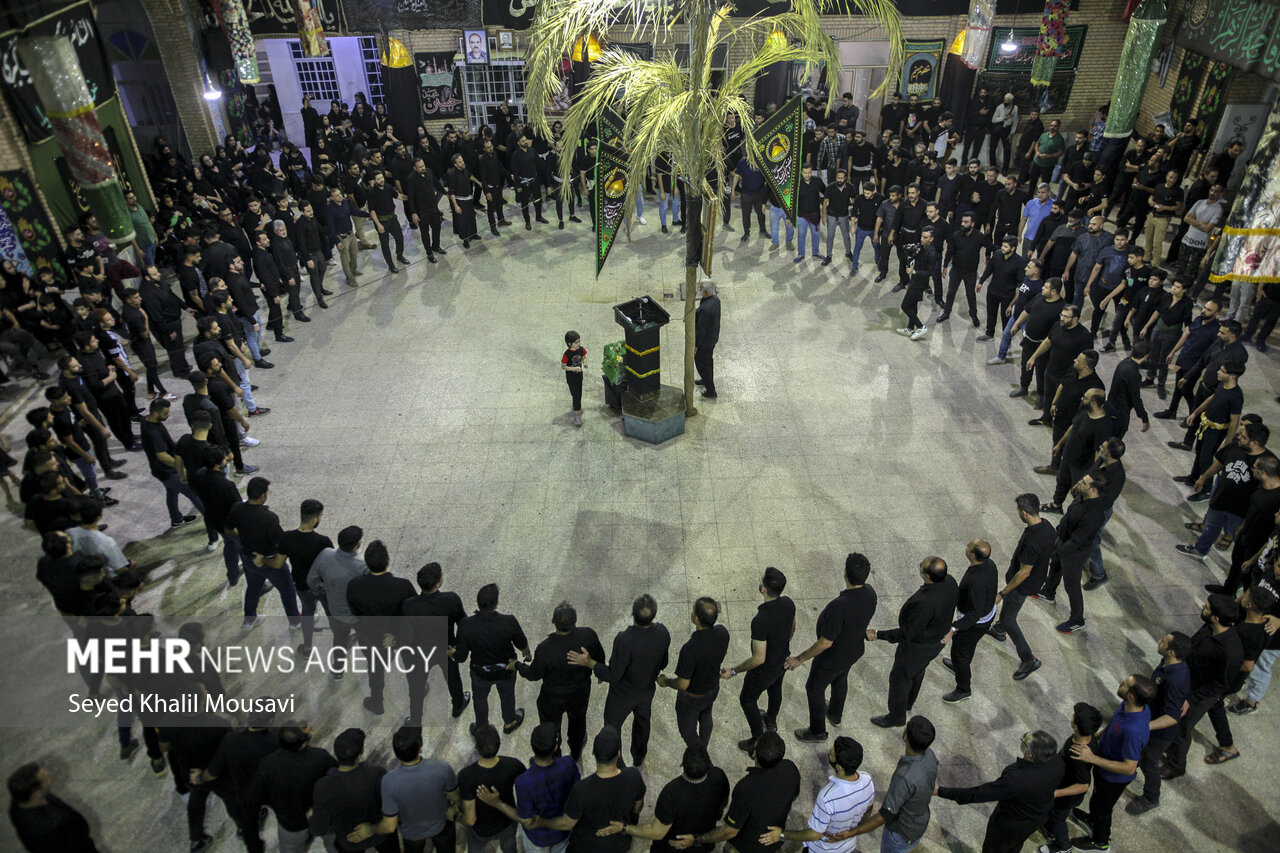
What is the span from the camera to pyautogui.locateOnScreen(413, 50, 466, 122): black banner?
21312mm

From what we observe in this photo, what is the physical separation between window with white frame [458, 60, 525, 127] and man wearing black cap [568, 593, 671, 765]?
63.6 feet

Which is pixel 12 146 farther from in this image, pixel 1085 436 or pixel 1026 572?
pixel 1085 436

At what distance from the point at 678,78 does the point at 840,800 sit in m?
7.11

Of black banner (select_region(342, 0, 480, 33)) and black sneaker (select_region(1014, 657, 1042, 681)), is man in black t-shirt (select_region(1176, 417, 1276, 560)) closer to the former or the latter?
black sneaker (select_region(1014, 657, 1042, 681))

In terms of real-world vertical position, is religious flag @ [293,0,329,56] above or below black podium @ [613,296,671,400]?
above

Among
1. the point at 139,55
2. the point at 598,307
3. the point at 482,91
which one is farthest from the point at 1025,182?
the point at 139,55

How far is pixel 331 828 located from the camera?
4.42 meters

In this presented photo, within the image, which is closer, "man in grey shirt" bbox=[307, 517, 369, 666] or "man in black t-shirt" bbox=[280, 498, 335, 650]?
"man in grey shirt" bbox=[307, 517, 369, 666]

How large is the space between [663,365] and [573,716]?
6.13 metres

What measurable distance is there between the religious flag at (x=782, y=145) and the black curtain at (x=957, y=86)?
14.0 m

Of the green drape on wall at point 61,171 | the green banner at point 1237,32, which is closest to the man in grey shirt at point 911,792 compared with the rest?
the green banner at point 1237,32

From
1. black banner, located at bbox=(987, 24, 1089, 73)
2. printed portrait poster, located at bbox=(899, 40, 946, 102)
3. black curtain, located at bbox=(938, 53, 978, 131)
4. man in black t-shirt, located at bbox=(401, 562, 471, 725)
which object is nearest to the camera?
man in black t-shirt, located at bbox=(401, 562, 471, 725)

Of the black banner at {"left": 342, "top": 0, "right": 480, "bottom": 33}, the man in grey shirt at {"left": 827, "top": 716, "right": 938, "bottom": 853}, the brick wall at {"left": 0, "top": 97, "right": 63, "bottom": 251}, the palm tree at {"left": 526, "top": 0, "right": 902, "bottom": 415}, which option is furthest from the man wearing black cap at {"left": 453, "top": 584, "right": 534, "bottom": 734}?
the black banner at {"left": 342, "top": 0, "right": 480, "bottom": 33}

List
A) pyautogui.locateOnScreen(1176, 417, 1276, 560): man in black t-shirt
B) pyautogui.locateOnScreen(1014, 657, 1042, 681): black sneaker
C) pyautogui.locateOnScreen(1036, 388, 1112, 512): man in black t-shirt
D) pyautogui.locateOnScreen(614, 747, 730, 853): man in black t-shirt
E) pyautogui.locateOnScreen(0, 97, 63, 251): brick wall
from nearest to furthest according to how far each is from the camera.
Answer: pyautogui.locateOnScreen(614, 747, 730, 853): man in black t-shirt < pyautogui.locateOnScreen(1014, 657, 1042, 681): black sneaker < pyautogui.locateOnScreen(1176, 417, 1276, 560): man in black t-shirt < pyautogui.locateOnScreen(1036, 388, 1112, 512): man in black t-shirt < pyautogui.locateOnScreen(0, 97, 63, 251): brick wall
